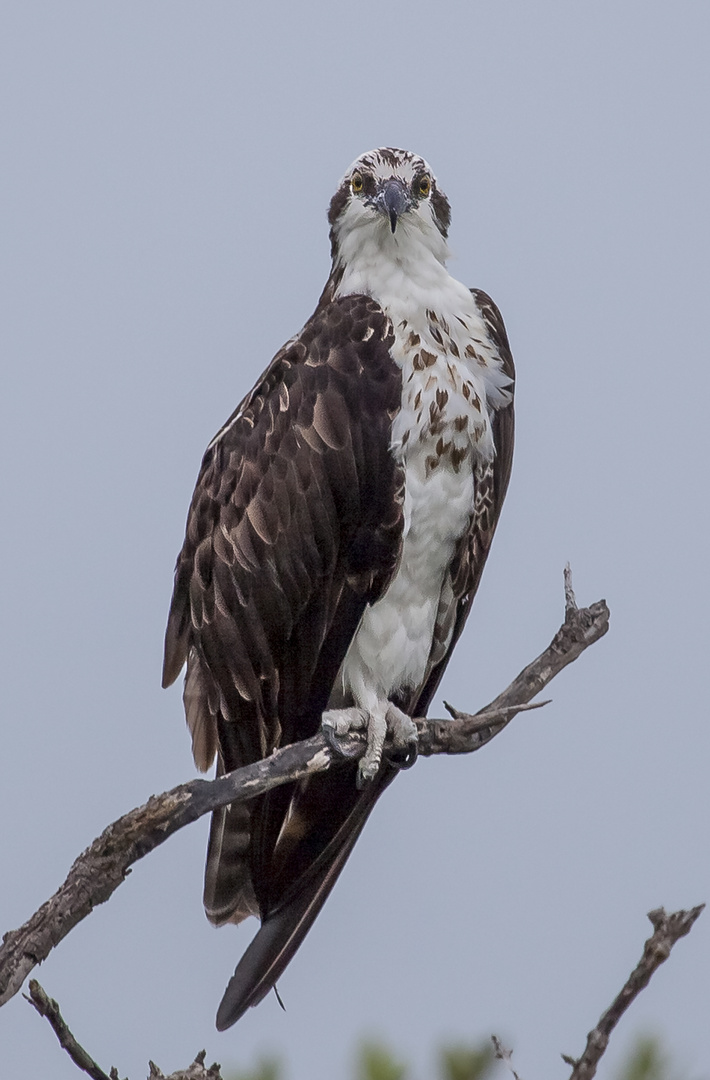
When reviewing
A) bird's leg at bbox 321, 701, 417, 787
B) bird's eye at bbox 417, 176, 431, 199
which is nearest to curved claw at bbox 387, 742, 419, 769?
bird's leg at bbox 321, 701, 417, 787

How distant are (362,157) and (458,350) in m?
0.91

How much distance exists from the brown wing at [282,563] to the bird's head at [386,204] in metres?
0.38

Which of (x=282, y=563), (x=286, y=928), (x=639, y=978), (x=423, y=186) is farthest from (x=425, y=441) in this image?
(x=639, y=978)

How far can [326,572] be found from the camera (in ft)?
16.6

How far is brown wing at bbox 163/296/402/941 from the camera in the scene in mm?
4980

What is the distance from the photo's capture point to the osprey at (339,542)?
4996 mm

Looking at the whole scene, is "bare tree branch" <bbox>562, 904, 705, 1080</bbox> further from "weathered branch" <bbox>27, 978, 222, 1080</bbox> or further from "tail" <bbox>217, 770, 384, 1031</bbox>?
"tail" <bbox>217, 770, 384, 1031</bbox>

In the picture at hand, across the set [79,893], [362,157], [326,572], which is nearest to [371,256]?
[362,157]

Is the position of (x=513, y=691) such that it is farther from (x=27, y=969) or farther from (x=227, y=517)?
(x=27, y=969)

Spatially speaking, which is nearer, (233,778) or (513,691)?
(233,778)

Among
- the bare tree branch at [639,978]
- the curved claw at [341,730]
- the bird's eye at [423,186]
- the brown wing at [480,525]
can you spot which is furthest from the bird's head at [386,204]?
the bare tree branch at [639,978]

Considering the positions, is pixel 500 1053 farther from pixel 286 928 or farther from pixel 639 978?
pixel 286 928

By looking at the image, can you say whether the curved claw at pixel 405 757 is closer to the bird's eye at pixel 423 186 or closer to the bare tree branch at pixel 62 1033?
the bare tree branch at pixel 62 1033

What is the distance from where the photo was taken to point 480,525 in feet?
17.3
